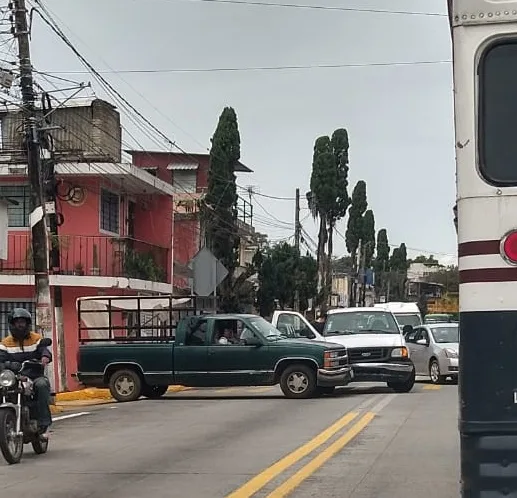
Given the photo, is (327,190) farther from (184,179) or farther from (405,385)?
(405,385)

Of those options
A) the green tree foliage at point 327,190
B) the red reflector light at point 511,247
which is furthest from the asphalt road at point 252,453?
the green tree foliage at point 327,190

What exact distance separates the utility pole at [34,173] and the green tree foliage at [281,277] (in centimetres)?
2769

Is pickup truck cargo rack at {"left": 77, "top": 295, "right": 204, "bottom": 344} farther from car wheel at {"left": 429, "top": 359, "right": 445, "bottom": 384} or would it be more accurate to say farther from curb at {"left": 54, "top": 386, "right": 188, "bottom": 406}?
car wheel at {"left": 429, "top": 359, "right": 445, "bottom": 384}

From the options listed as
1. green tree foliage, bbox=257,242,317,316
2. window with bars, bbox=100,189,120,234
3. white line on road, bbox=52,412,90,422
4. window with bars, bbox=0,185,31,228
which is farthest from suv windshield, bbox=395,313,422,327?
white line on road, bbox=52,412,90,422

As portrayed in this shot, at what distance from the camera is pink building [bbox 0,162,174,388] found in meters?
29.6

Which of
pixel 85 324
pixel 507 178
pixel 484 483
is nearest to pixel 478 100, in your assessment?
pixel 507 178

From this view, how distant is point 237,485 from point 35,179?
39.3 feet

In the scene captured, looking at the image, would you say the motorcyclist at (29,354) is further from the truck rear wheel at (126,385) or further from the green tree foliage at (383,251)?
the green tree foliage at (383,251)

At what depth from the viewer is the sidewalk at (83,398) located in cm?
2073

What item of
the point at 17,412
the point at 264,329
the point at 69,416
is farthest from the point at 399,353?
the point at 17,412

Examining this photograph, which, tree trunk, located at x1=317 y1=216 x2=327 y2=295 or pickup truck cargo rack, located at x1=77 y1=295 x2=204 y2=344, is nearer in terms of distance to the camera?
pickup truck cargo rack, located at x1=77 y1=295 x2=204 y2=344

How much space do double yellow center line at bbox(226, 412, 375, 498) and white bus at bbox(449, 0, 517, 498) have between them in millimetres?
4277

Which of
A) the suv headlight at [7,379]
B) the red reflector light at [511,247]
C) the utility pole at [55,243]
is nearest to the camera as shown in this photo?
the red reflector light at [511,247]

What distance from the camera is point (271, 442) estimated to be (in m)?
12.9
